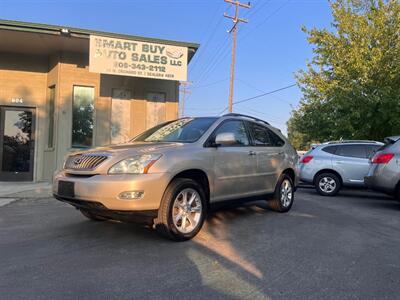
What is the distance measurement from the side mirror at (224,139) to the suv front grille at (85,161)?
5.61 ft

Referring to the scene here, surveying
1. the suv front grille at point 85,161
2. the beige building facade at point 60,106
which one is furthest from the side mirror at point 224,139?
the beige building facade at point 60,106

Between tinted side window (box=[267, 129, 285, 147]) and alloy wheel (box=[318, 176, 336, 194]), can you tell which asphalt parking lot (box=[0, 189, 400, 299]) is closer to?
tinted side window (box=[267, 129, 285, 147])

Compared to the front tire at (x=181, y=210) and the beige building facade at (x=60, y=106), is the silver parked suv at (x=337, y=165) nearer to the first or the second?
the beige building facade at (x=60, y=106)

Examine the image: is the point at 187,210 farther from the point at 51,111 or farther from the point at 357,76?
the point at 357,76

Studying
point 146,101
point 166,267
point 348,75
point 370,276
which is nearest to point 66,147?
point 146,101

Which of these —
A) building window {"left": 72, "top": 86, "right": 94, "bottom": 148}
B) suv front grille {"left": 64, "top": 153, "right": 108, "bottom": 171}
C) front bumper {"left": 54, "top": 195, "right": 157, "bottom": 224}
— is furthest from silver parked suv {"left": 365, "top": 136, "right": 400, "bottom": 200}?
building window {"left": 72, "top": 86, "right": 94, "bottom": 148}

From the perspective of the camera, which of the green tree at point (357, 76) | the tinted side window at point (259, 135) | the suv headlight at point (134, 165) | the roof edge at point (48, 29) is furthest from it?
the green tree at point (357, 76)

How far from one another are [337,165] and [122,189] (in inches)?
312

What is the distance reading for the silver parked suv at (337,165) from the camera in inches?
432

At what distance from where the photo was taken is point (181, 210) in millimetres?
5305

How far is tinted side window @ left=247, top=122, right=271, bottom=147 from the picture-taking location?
7012 millimetres

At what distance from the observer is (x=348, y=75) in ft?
55.7

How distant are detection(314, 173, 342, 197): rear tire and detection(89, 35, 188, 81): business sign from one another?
4.97 metres

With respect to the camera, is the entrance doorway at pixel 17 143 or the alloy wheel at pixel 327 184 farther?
the entrance doorway at pixel 17 143
